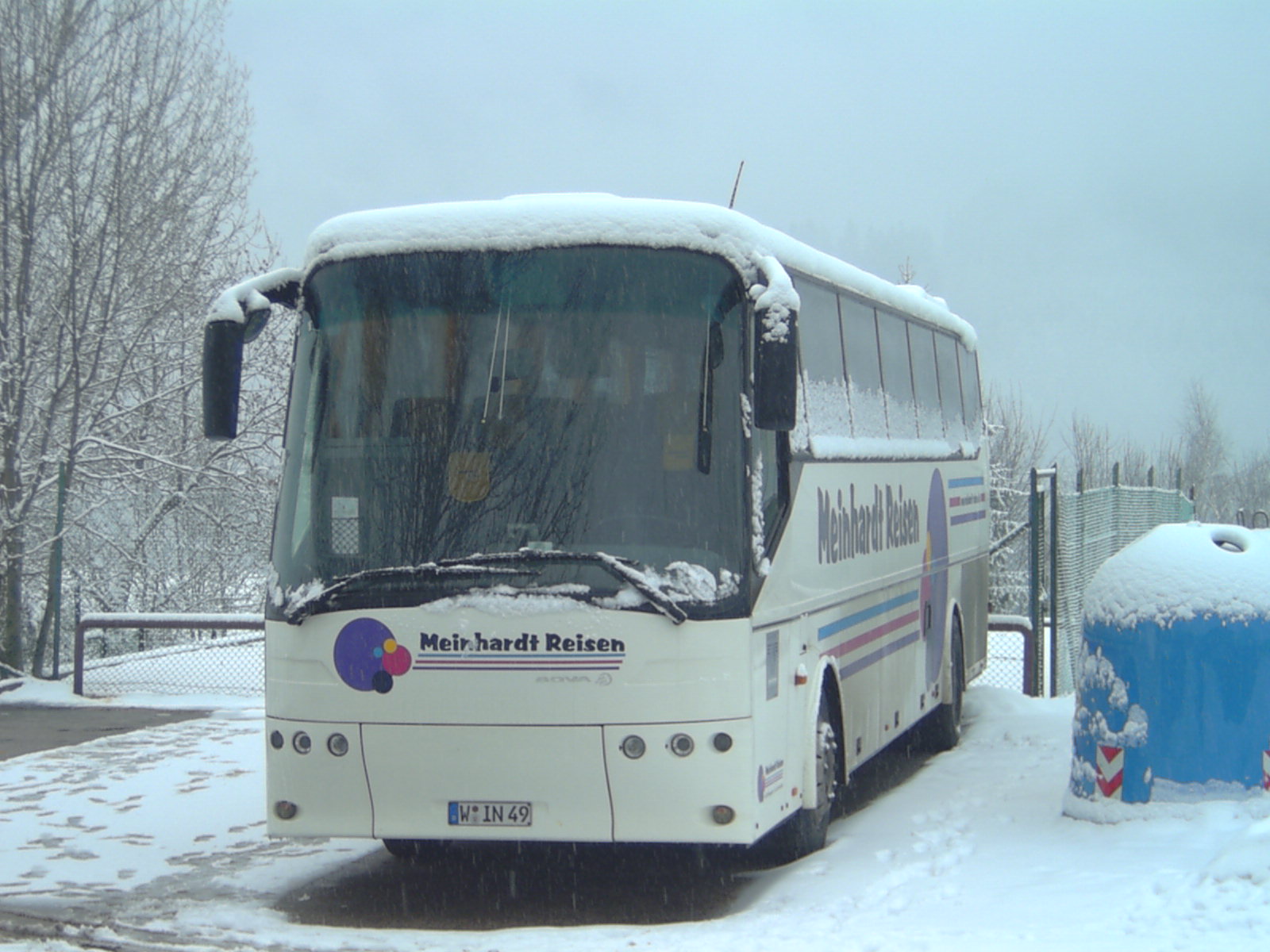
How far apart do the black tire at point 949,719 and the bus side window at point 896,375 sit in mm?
2400

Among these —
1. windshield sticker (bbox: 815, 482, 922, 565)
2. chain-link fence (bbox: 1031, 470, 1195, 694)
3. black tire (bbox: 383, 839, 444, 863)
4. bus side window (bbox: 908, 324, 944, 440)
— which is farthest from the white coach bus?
chain-link fence (bbox: 1031, 470, 1195, 694)

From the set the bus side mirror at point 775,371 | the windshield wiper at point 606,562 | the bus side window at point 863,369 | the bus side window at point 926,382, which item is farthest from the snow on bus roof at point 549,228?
the bus side window at point 926,382

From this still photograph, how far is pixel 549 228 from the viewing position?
27.3 feet

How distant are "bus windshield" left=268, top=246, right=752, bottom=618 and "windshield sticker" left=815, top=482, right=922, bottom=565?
59.6 inches

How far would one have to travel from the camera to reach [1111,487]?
59.8 feet

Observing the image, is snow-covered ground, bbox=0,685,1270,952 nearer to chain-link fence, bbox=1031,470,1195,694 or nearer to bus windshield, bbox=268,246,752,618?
bus windshield, bbox=268,246,752,618

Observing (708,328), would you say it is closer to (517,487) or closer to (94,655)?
(517,487)

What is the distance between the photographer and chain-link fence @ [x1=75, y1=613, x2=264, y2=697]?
1750 centimetres

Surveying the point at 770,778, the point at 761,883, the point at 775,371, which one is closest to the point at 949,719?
the point at 761,883

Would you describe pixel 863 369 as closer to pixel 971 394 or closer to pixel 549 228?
pixel 549 228

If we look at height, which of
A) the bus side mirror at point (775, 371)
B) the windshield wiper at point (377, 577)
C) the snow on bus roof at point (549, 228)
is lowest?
the windshield wiper at point (377, 577)

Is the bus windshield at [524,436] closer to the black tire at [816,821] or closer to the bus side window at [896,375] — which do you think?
the black tire at [816,821]

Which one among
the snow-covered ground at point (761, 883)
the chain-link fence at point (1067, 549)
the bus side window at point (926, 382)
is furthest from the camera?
the chain-link fence at point (1067, 549)

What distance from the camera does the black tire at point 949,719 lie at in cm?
1373
